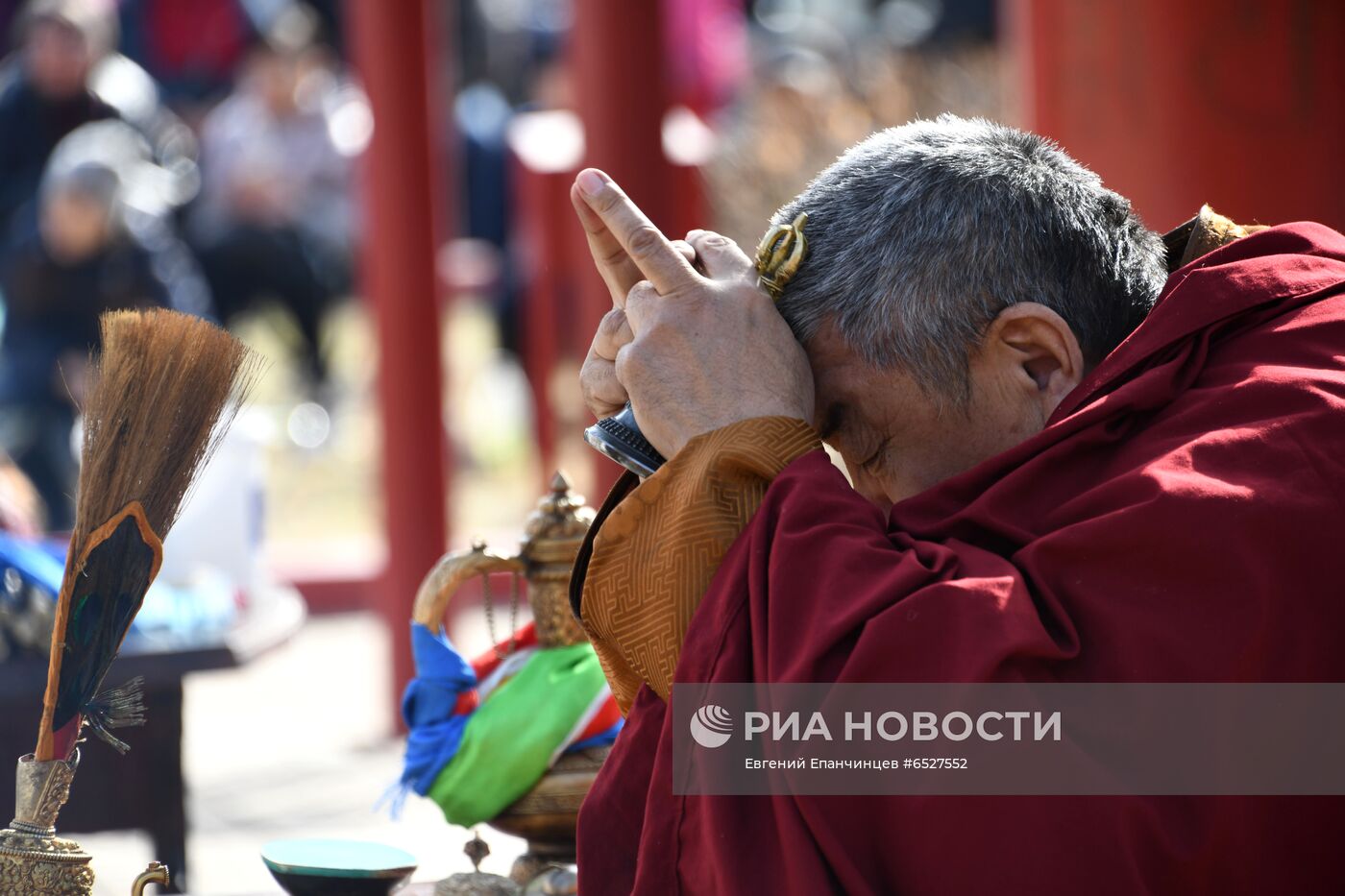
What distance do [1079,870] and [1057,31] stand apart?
2526 mm

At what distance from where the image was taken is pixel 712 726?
151 centimetres

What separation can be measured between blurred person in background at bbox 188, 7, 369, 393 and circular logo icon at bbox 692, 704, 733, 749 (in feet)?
24.3

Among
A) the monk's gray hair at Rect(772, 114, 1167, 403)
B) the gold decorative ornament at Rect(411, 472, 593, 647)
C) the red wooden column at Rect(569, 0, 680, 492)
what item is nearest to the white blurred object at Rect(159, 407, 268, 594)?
the red wooden column at Rect(569, 0, 680, 492)

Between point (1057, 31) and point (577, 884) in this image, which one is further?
point (1057, 31)

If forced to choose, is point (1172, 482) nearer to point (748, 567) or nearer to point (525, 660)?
Answer: point (748, 567)

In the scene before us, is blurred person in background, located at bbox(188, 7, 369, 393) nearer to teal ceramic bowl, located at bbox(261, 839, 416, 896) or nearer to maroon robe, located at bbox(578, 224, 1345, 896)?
teal ceramic bowl, located at bbox(261, 839, 416, 896)

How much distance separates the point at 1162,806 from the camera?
4.66ft

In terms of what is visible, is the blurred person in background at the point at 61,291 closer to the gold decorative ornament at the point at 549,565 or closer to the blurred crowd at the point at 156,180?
the blurred crowd at the point at 156,180

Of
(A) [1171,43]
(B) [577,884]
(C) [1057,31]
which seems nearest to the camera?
(B) [577,884]

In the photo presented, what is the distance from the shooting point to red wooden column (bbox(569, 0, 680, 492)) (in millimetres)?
4133

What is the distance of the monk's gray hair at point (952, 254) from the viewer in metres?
1.63

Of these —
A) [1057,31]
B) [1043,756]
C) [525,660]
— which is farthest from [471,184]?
[1043,756]

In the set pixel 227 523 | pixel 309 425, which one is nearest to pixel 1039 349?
pixel 227 523

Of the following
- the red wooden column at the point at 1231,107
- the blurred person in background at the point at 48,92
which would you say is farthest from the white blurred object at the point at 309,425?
the red wooden column at the point at 1231,107
